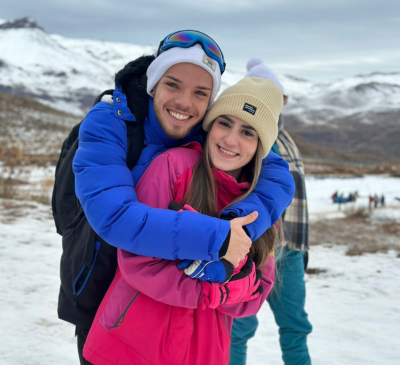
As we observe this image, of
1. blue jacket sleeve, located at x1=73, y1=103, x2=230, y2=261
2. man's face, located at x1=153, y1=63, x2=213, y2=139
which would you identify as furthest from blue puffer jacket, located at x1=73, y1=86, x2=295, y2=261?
man's face, located at x1=153, y1=63, x2=213, y2=139

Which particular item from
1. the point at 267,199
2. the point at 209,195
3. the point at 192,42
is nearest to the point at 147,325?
the point at 209,195

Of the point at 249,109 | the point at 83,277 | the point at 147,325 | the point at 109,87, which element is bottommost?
the point at 147,325

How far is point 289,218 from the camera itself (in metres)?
3.02

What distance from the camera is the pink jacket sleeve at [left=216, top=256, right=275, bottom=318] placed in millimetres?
1629

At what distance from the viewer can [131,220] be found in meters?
1.39

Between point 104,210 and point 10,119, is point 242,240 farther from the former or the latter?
point 10,119

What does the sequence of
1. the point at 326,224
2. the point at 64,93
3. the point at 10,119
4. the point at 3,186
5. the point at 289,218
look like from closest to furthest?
the point at 289,218
the point at 3,186
the point at 326,224
the point at 10,119
the point at 64,93

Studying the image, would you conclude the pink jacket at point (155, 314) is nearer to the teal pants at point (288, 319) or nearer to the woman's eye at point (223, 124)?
the woman's eye at point (223, 124)

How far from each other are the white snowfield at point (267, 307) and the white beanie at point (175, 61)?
7.42 feet

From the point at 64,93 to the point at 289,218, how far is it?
116324mm

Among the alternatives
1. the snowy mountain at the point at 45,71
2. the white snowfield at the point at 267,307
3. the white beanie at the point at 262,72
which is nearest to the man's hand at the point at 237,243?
the white beanie at the point at 262,72

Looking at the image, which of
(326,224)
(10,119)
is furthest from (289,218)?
(10,119)

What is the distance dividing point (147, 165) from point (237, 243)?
1.72 feet

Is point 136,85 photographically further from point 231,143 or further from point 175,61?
point 231,143
